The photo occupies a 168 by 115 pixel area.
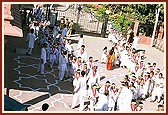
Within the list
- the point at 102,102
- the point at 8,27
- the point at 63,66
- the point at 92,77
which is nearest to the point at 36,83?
the point at 63,66

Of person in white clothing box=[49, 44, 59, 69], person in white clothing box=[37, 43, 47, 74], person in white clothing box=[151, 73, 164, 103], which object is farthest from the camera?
person in white clothing box=[49, 44, 59, 69]

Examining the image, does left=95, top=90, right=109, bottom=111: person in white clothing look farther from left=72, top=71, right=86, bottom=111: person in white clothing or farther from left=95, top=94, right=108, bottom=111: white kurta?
left=72, top=71, right=86, bottom=111: person in white clothing

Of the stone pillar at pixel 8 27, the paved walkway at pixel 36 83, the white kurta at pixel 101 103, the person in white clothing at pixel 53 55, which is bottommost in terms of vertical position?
the paved walkway at pixel 36 83

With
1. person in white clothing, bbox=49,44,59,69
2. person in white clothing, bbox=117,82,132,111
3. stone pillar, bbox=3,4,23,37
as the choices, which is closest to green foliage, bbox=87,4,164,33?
person in white clothing, bbox=49,44,59,69

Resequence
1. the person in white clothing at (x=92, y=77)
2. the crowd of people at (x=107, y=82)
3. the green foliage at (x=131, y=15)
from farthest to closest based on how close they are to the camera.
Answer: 1. the green foliage at (x=131, y=15)
2. the person in white clothing at (x=92, y=77)
3. the crowd of people at (x=107, y=82)

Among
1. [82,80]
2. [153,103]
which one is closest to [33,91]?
[82,80]

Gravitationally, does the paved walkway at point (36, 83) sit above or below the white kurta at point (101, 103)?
below

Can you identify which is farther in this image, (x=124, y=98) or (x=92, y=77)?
(x=92, y=77)

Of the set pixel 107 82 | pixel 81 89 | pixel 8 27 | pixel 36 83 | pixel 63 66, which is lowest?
pixel 36 83

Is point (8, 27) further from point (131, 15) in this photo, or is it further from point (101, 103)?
point (131, 15)

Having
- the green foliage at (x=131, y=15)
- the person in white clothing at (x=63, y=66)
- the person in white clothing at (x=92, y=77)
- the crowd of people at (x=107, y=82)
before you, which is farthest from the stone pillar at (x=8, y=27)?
the green foliage at (x=131, y=15)

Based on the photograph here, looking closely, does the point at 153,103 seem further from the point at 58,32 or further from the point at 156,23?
the point at 156,23

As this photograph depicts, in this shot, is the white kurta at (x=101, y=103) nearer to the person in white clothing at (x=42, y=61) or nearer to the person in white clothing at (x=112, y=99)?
the person in white clothing at (x=112, y=99)

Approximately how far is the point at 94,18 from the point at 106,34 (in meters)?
2.40
